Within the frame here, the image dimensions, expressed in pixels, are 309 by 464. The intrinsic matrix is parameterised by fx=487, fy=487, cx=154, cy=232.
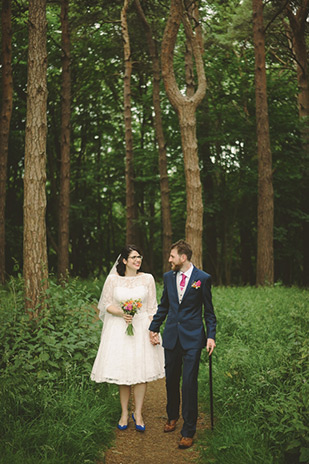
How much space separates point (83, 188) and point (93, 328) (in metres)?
21.5

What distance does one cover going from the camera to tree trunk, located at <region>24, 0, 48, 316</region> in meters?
7.67

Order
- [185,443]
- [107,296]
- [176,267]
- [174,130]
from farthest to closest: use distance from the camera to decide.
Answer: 1. [174,130]
2. [107,296]
3. [176,267]
4. [185,443]

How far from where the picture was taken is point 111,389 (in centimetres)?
680

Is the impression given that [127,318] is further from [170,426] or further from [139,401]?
[170,426]

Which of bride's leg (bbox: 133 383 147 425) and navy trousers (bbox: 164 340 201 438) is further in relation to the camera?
bride's leg (bbox: 133 383 147 425)

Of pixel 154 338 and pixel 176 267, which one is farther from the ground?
pixel 176 267

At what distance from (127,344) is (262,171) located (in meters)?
10.9

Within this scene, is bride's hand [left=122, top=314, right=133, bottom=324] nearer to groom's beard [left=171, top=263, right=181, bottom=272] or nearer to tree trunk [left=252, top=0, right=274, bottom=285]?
groom's beard [left=171, top=263, right=181, bottom=272]

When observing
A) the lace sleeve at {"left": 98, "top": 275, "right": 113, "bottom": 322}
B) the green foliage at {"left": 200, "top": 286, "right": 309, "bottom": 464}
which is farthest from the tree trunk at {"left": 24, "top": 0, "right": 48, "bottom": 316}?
the green foliage at {"left": 200, "top": 286, "right": 309, "bottom": 464}

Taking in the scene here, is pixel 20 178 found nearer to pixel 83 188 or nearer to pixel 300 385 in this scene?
pixel 83 188

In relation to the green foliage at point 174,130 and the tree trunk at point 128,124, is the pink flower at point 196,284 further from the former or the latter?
the tree trunk at point 128,124

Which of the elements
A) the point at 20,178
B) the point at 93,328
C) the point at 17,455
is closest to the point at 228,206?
the point at 20,178

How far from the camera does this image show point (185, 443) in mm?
5434

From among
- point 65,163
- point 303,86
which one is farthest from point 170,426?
point 303,86
